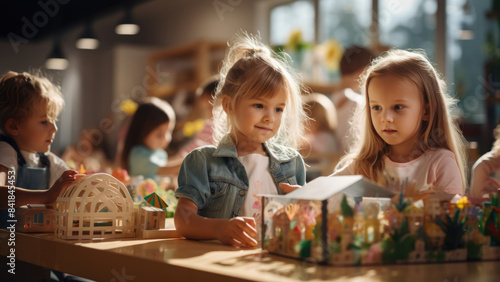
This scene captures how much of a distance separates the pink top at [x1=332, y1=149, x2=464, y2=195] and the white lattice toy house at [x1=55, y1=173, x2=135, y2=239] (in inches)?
21.1

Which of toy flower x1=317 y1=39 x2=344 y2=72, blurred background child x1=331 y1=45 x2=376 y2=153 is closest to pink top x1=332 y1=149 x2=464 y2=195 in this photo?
blurred background child x1=331 y1=45 x2=376 y2=153

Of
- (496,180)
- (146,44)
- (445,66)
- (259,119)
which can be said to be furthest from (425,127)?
(146,44)

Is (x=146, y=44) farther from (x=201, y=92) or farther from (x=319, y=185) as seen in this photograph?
(x=319, y=185)

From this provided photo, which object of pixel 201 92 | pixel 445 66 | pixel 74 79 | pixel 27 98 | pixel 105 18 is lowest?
pixel 27 98

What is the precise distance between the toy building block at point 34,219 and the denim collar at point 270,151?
0.37 metres

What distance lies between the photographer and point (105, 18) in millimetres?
8477

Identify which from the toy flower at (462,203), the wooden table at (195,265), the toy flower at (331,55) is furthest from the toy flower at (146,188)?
the toy flower at (331,55)

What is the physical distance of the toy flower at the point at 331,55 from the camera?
486 centimetres

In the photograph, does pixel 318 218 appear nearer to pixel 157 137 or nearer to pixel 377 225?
pixel 377 225

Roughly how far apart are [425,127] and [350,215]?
1.89 ft

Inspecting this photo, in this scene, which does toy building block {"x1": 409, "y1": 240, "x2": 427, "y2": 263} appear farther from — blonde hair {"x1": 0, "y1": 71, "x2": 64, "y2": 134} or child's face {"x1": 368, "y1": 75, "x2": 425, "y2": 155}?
blonde hair {"x1": 0, "y1": 71, "x2": 64, "y2": 134}

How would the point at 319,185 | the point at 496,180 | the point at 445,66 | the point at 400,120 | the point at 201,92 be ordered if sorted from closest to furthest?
the point at 319,185
the point at 400,120
the point at 496,180
the point at 201,92
the point at 445,66

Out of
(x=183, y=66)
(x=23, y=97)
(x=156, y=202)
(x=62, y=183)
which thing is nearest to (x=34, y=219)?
(x=62, y=183)

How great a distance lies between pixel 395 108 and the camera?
126 centimetres
